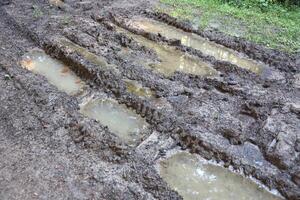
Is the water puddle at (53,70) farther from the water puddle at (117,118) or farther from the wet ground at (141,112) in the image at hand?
the water puddle at (117,118)

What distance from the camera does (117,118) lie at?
20.0 feet

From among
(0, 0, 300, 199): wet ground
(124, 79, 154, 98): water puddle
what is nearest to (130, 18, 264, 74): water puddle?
(0, 0, 300, 199): wet ground

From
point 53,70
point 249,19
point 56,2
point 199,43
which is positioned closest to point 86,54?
point 53,70

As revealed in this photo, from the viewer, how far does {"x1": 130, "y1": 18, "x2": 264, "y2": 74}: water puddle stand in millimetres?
7840

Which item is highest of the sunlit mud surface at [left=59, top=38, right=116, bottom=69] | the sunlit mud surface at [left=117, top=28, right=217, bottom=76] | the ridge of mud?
the ridge of mud

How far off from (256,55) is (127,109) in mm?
3455

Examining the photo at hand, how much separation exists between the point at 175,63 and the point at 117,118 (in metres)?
2.24

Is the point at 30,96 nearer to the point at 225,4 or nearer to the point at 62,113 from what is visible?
the point at 62,113

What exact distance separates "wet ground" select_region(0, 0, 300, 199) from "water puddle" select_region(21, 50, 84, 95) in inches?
0.9

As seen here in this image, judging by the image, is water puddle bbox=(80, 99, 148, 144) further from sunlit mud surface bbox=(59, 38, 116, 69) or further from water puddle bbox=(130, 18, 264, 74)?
water puddle bbox=(130, 18, 264, 74)

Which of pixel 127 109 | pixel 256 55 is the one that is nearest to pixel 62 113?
pixel 127 109

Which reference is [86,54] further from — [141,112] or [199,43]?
[199,43]

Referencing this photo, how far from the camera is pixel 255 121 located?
597 centimetres

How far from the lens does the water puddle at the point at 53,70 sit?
274 inches
